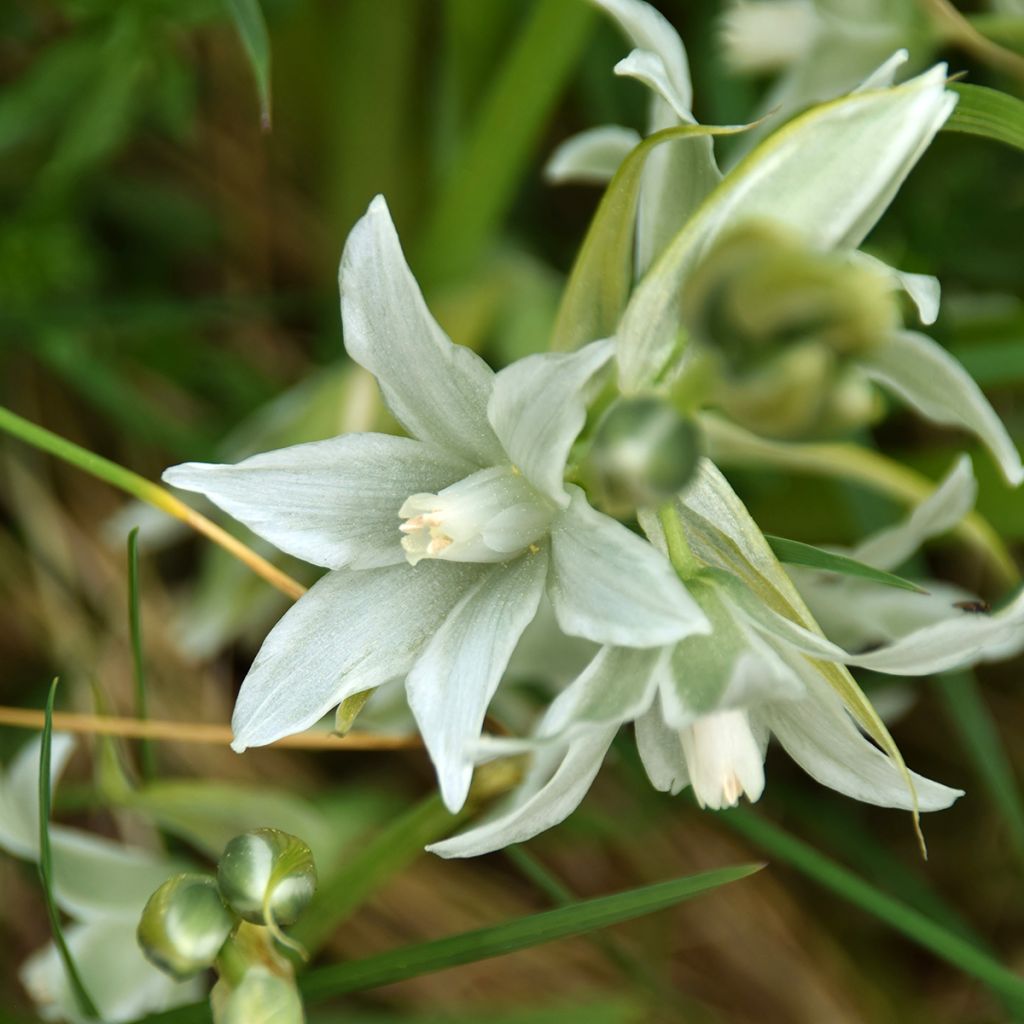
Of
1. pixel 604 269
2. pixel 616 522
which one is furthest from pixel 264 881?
pixel 604 269

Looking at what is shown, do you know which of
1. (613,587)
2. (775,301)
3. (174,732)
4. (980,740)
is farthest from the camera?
(980,740)

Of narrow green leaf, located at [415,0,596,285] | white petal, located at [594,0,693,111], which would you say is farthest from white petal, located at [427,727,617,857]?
narrow green leaf, located at [415,0,596,285]

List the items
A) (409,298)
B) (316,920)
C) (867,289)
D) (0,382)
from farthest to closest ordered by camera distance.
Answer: (0,382) < (316,920) < (409,298) < (867,289)

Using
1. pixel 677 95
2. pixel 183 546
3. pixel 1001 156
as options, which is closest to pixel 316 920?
pixel 677 95

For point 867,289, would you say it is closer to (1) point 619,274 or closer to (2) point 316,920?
(1) point 619,274

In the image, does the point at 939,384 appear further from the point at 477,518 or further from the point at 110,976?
the point at 110,976

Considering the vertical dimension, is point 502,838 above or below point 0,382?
above

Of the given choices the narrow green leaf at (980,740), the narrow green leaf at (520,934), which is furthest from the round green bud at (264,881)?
the narrow green leaf at (980,740)

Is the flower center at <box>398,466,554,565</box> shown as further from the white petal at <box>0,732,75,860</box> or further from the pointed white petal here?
the white petal at <box>0,732,75,860</box>

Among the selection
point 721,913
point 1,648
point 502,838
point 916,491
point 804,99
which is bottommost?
point 721,913
